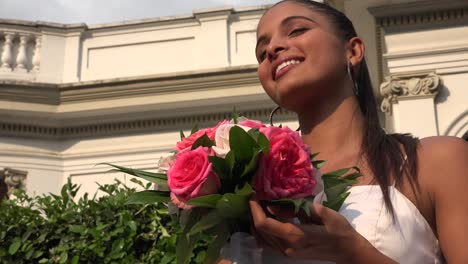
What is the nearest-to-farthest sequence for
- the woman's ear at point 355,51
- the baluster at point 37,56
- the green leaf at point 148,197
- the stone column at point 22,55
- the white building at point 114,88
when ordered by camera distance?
the green leaf at point 148,197 → the woman's ear at point 355,51 → the white building at point 114,88 → the stone column at point 22,55 → the baluster at point 37,56

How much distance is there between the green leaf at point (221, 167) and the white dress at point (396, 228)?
0.31 m

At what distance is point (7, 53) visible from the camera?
9.88 meters

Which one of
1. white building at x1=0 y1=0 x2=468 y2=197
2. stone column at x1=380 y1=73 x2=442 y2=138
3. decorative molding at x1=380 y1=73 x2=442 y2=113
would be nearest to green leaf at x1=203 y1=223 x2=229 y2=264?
stone column at x1=380 y1=73 x2=442 y2=138

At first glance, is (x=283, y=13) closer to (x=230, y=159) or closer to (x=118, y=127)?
(x=230, y=159)

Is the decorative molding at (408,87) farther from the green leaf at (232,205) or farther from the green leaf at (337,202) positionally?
the green leaf at (232,205)

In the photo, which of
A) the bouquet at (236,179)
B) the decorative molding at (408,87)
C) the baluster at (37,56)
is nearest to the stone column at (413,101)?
the decorative molding at (408,87)

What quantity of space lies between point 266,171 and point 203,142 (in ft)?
0.58

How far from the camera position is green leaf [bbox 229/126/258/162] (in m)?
1.23

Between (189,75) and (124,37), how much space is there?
5.55ft

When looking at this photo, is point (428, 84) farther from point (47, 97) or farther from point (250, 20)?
point (47, 97)

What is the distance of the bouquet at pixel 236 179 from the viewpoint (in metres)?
1.19

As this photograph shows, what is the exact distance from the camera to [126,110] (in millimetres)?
9508

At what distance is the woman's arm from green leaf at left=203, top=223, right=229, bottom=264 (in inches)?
18.6

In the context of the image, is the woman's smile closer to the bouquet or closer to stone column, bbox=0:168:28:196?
the bouquet
